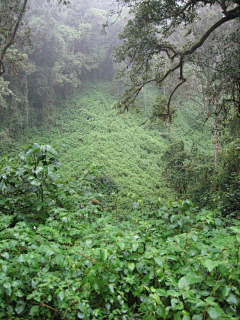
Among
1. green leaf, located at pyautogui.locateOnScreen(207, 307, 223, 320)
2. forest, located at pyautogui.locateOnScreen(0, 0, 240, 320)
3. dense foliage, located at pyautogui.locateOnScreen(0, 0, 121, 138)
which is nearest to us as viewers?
green leaf, located at pyautogui.locateOnScreen(207, 307, 223, 320)

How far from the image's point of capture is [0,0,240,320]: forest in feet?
5.14

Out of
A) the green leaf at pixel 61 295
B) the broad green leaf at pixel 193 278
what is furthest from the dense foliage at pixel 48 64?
the broad green leaf at pixel 193 278

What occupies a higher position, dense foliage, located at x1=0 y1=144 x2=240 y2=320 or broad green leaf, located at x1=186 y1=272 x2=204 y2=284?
broad green leaf, located at x1=186 y1=272 x2=204 y2=284

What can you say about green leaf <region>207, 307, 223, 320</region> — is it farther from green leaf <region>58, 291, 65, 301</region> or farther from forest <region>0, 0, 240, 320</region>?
green leaf <region>58, 291, 65, 301</region>

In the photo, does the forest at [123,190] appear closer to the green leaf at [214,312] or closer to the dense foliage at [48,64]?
the green leaf at [214,312]

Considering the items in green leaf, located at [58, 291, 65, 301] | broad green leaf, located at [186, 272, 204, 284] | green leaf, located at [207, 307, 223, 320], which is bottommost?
green leaf, located at [58, 291, 65, 301]

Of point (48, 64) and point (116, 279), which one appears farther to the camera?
point (48, 64)

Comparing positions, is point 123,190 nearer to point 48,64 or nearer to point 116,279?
point 116,279

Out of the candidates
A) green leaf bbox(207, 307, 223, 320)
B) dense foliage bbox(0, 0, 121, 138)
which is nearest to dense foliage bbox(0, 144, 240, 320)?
green leaf bbox(207, 307, 223, 320)

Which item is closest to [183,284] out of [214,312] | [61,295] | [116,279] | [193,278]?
[193,278]

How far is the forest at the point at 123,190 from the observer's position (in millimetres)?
1567

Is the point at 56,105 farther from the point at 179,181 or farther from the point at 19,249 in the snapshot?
the point at 19,249

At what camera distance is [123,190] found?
10.6 m

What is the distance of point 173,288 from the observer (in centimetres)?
160
